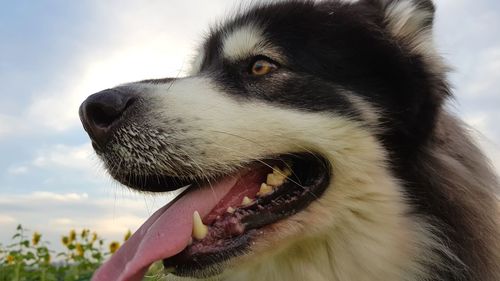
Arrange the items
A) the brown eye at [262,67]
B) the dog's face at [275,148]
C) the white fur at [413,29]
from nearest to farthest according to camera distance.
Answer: the dog's face at [275,148] → the brown eye at [262,67] → the white fur at [413,29]

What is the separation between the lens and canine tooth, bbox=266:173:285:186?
3135 mm

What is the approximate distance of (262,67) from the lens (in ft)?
10.8

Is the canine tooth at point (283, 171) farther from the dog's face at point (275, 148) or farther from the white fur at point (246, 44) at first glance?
the white fur at point (246, 44)

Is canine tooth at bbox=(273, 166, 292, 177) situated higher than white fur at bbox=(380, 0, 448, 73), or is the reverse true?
white fur at bbox=(380, 0, 448, 73)

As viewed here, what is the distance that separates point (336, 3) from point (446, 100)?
862 millimetres

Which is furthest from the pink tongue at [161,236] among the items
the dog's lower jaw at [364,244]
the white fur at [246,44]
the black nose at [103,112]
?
the white fur at [246,44]

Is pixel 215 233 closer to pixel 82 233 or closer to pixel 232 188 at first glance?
pixel 232 188

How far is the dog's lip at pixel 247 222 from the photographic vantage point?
113 inches

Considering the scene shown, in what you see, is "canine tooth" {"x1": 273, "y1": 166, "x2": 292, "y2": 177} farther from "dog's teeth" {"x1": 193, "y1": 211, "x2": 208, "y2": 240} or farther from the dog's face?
"dog's teeth" {"x1": 193, "y1": 211, "x2": 208, "y2": 240}

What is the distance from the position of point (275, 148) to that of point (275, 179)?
0.17 metres

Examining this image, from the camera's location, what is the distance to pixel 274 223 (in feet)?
9.83

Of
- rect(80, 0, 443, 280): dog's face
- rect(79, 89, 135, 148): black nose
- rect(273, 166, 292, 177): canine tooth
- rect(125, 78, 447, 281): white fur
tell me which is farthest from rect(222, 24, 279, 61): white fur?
rect(79, 89, 135, 148): black nose

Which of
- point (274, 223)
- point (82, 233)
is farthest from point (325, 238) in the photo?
point (82, 233)

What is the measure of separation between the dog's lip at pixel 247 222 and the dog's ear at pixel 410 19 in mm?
978
